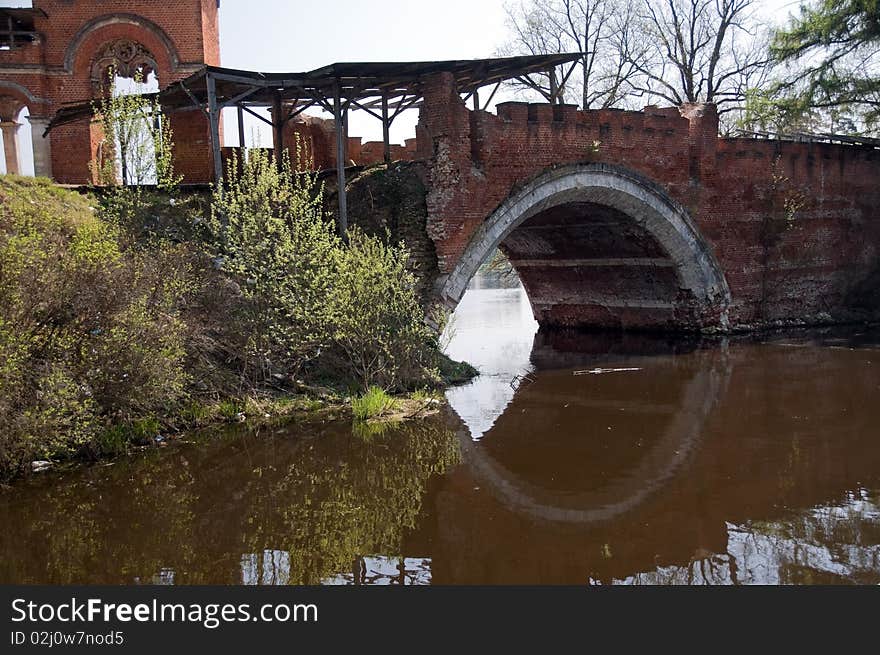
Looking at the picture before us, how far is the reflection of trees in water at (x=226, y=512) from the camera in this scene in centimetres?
492

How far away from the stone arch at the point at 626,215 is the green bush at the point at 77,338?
188 inches

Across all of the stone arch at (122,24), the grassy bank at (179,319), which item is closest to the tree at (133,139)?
the grassy bank at (179,319)

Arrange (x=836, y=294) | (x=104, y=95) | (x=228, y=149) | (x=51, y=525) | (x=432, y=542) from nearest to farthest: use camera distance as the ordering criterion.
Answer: (x=432, y=542) < (x=51, y=525) < (x=228, y=149) < (x=104, y=95) < (x=836, y=294)

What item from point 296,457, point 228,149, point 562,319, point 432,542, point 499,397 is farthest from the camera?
point 562,319

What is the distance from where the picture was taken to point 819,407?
8992mm

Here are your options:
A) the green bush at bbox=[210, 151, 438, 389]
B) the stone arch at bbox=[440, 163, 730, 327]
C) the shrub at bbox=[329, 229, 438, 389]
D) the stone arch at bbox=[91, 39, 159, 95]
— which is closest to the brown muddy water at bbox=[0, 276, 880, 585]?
the shrub at bbox=[329, 229, 438, 389]

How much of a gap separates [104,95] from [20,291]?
1126 cm

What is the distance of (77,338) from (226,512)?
8.39 feet

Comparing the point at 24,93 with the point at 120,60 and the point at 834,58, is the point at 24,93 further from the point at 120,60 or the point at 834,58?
the point at 834,58

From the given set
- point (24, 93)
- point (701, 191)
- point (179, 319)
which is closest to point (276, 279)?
point (179, 319)

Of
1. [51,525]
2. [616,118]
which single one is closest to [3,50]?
[616,118]

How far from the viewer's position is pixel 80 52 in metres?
16.2

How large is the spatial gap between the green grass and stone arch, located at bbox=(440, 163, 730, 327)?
2.88 m

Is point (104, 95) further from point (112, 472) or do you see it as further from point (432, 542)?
point (432, 542)
